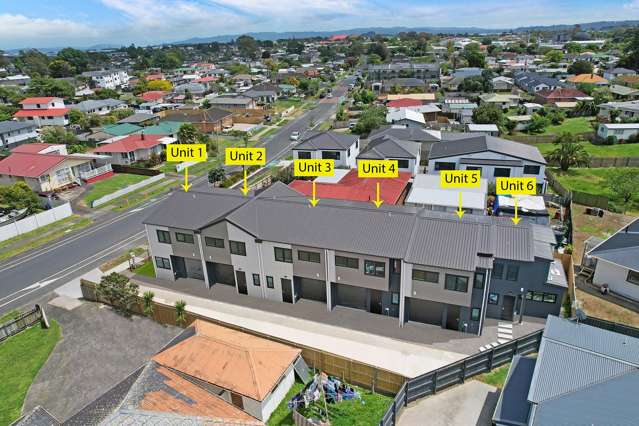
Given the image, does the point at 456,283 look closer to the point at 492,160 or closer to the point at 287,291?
the point at 287,291

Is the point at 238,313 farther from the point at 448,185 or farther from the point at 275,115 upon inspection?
the point at 275,115

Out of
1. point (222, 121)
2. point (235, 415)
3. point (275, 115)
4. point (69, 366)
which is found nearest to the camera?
point (235, 415)

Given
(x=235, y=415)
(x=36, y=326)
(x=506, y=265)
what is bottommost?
(x=36, y=326)

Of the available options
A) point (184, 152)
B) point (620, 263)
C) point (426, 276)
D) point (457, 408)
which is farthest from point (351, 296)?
point (184, 152)

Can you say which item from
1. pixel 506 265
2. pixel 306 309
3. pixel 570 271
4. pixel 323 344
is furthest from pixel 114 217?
pixel 570 271

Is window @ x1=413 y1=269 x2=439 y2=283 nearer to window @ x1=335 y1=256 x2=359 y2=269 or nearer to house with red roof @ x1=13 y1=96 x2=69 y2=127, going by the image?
window @ x1=335 y1=256 x2=359 y2=269
